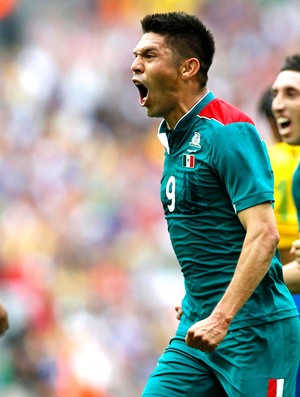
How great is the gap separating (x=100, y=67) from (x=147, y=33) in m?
6.75

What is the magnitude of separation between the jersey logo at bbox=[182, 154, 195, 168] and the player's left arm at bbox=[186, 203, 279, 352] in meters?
0.32

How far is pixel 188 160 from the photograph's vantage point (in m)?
3.60

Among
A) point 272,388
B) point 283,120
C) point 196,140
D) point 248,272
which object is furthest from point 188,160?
point 283,120

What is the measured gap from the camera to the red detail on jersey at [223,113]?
11.4 feet

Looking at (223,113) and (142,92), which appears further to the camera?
(142,92)

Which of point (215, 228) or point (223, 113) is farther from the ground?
point (223, 113)

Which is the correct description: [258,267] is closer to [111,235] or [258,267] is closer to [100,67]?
[111,235]

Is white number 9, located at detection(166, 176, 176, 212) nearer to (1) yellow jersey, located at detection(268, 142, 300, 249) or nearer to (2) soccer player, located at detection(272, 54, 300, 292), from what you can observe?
(2) soccer player, located at detection(272, 54, 300, 292)

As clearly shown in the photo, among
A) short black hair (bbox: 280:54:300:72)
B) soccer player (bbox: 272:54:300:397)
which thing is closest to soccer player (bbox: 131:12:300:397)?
soccer player (bbox: 272:54:300:397)

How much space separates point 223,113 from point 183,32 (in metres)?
0.42

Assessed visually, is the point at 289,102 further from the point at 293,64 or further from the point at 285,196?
the point at 285,196

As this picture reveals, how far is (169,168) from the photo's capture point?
3699 mm

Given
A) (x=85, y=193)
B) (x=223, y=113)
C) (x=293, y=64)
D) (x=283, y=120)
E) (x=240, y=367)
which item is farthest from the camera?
(x=85, y=193)

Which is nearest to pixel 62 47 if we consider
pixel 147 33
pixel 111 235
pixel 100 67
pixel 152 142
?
pixel 100 67
